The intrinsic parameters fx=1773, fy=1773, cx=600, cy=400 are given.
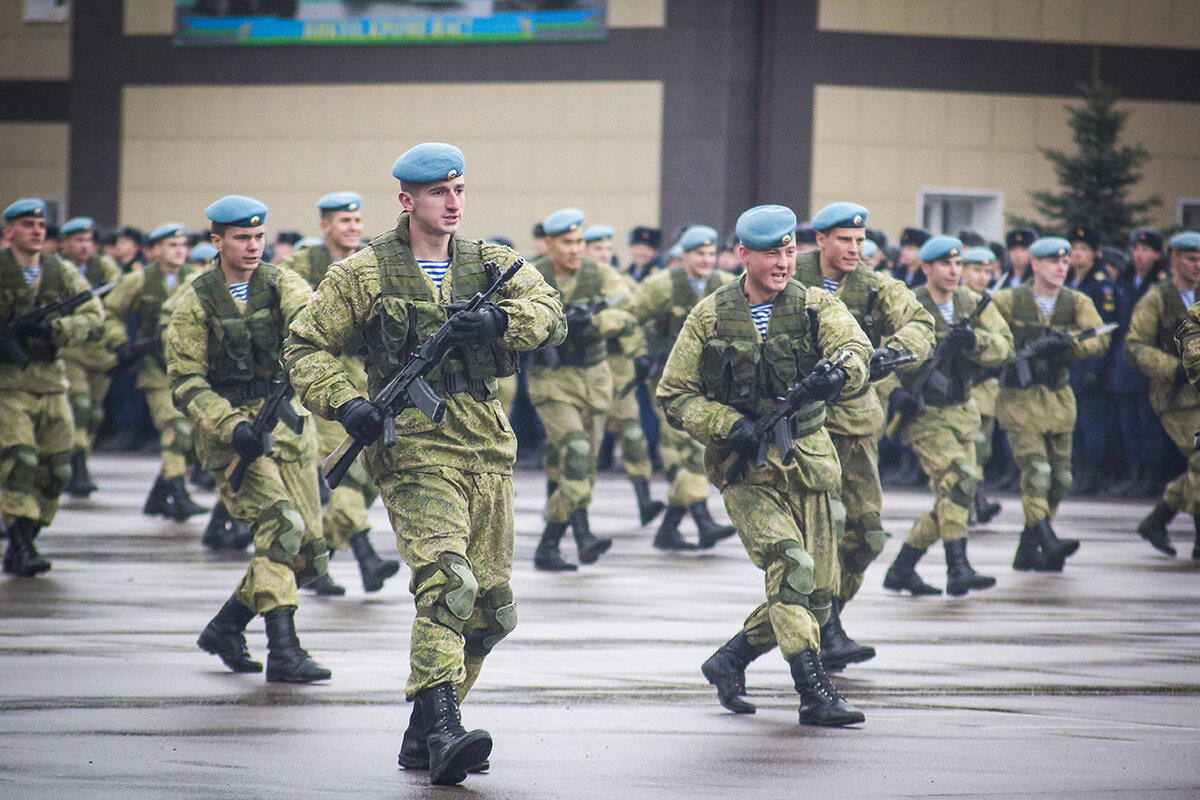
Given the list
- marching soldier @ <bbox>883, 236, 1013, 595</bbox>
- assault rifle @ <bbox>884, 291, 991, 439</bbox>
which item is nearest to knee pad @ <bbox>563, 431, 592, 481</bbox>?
assault rifle @ <bbox>884, 291, 991, 439</bbox>

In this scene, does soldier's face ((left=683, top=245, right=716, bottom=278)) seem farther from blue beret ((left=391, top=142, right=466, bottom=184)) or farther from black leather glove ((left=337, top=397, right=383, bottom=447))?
black leather glove ((left=337, top=397, right=383, bottom=447))

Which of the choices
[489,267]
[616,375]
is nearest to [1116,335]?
[616,375]

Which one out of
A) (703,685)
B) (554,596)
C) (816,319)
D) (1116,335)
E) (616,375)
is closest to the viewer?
(816,319)

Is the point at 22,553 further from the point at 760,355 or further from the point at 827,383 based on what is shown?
the point at 827,383

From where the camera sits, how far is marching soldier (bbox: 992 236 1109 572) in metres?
11.9

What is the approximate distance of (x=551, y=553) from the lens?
38.9ft

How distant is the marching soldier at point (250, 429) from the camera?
25.8 feet

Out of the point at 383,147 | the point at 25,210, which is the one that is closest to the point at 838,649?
the point at 25,210

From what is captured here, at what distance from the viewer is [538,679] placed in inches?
311

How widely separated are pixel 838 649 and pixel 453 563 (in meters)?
2.77

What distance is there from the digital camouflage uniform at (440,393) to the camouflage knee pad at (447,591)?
52 mm

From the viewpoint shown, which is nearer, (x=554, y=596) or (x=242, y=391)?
(x=242, y=391)

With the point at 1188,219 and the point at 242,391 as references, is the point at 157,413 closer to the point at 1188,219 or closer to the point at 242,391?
the point at 242,391

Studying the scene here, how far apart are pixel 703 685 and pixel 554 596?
277cm
